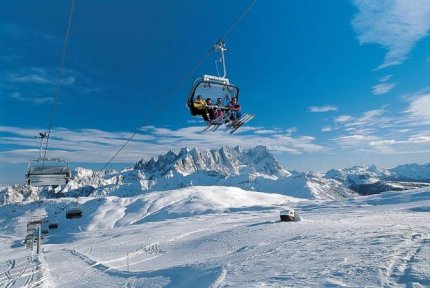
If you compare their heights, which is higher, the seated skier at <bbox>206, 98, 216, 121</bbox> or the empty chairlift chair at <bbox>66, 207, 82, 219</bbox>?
the seated skier at <bbox>206, 98, 216, 121</bbox>

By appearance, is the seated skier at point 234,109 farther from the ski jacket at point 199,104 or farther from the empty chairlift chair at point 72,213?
the empty chairlift chair at point 72,213

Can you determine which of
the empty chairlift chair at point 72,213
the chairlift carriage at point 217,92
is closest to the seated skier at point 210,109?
the chairlift carriage at point 217,92

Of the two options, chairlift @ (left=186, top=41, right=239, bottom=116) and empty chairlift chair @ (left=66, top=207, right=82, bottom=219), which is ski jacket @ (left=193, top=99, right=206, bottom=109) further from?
empty chairlift chair @ (left=66, top=207, right=82, bottom=219)

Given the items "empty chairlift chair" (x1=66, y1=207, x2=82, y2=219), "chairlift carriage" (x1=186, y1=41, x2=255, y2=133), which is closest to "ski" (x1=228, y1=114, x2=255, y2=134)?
"chairlift carriage" (x1=186, y1=41, x2=255, y2=133)

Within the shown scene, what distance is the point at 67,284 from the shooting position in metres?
21.3

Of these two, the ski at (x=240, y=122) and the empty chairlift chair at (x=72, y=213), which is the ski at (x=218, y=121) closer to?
the ski at (x=240, y=122)

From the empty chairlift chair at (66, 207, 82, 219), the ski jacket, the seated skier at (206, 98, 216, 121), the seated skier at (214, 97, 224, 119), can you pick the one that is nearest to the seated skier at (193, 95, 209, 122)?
the ski jacket

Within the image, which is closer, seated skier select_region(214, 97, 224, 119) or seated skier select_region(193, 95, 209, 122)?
seated skier select_region(193, 95, 209, 122)

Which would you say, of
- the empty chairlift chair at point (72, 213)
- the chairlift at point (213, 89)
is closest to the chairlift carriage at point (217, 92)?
the chairlift at point (213, 89)

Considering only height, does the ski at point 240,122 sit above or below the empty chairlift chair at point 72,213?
above

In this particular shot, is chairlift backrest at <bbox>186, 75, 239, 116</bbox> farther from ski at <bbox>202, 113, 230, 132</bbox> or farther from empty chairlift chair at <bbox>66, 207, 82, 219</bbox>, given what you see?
empty chairlift chair at <bbox>66, 207, 82, 219</bbox>

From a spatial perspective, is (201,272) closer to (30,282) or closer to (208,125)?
(208,125)

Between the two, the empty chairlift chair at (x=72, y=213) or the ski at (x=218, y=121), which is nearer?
the ski at (x=218, y=121)

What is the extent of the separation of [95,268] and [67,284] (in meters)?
5.33
